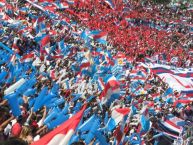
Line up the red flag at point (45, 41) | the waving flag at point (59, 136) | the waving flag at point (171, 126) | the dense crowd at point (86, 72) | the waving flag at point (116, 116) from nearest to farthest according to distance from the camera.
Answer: the waving flag at point (59, 136) → the dense crowd at point (86, 72) → the waving flag at point (116, 116) → the waving flag at point (171, 126) → the red flag at point (45, 41)

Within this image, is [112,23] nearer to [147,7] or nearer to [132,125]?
[147,7]

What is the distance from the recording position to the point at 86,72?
608 inches

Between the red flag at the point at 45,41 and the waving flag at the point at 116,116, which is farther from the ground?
the waving flag at the point at 116,116

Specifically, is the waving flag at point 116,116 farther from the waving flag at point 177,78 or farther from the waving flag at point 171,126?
the waving flag at point 177,78

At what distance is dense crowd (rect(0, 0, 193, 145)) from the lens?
769 cm

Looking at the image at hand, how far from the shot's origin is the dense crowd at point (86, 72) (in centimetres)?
769

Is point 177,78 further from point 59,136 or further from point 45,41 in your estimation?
point 59,136

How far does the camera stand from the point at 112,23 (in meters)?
34.9

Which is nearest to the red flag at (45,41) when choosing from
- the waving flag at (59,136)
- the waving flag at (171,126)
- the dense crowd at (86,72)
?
the dense crowd at (86,72)

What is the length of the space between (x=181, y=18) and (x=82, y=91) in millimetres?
37952

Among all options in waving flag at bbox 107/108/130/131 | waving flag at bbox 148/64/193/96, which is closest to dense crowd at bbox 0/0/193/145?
waving flag at bbox 107/108/130/131

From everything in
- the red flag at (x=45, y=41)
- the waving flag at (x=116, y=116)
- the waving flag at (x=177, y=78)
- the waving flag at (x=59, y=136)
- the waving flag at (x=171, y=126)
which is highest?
the waving flag at (x=59, y=136)

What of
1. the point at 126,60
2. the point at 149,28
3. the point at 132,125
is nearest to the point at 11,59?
the point at 132,125

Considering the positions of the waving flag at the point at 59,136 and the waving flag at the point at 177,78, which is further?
the waving flag at the point at 177,78
